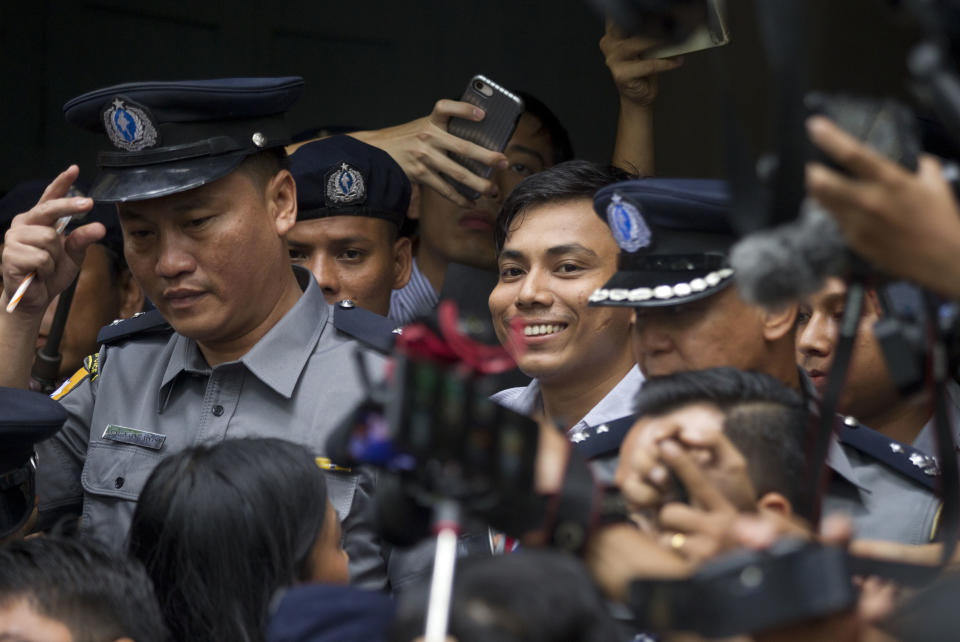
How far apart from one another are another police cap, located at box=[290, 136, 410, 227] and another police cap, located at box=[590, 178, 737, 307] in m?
1.11

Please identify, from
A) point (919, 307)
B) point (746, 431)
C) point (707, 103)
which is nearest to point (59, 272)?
point (746, 431)

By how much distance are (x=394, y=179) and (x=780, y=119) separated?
2.33m

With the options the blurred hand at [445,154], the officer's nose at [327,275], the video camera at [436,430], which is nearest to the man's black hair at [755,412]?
the video camera at [436,430]

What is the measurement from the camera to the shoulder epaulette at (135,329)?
2873 mm

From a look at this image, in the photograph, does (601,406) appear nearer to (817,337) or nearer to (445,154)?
(817,337)

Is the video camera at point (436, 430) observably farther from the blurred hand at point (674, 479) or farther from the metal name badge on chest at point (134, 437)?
the metal name badge on chest at point (134, 437)

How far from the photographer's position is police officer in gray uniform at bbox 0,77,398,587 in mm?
2566

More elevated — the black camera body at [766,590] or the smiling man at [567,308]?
the black camera body at [766,590]

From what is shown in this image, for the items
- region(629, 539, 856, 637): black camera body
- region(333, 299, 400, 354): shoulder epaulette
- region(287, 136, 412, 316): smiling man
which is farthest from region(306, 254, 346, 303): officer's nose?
region(629, 539, 856, 637): black camera body

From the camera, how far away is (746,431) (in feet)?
5.91

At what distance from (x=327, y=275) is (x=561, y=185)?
0.74 meters

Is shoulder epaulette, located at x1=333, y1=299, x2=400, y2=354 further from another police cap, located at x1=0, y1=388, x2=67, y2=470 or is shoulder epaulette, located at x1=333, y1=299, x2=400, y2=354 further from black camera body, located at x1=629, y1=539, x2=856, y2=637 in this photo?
black camera body, located at x1=629, y1=539, x2=856, y2=637

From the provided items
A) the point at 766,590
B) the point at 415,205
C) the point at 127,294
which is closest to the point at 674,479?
the point at 766,590

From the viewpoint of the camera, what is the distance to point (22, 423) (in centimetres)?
225
